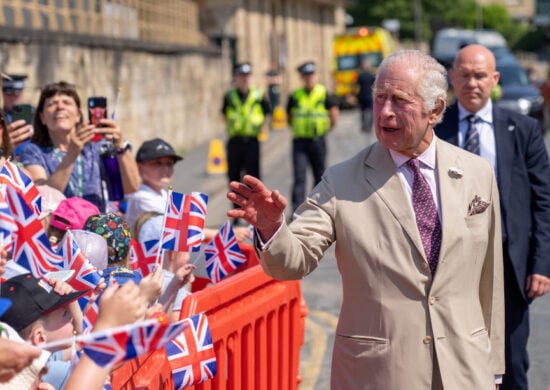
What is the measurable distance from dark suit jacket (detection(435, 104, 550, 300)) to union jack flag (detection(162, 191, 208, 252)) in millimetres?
1554

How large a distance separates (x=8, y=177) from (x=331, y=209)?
1291mm

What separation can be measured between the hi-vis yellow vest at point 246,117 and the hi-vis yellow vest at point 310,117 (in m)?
0.46

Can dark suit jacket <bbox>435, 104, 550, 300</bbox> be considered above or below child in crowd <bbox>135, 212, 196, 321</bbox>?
above

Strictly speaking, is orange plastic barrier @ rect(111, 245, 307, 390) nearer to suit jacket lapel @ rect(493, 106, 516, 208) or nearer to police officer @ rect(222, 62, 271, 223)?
suit jacket lapel @ rect(493, 106, 516, 208)

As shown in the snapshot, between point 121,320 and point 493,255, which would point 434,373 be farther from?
point 121,320

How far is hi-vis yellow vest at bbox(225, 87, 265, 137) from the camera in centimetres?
1381

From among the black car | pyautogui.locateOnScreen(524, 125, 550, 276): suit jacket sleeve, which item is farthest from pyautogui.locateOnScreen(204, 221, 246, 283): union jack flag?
the black car

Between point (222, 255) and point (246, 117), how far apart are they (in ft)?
26.9

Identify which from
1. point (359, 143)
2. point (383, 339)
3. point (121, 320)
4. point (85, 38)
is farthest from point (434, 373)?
point (359, 143)

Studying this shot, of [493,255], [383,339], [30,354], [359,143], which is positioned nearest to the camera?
[30,354]

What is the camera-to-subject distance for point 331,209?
13.1 feet

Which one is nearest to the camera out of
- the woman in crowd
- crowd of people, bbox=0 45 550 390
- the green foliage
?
crowd of people, bbox=0 45 550 390

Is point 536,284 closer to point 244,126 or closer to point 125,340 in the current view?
point 125,340

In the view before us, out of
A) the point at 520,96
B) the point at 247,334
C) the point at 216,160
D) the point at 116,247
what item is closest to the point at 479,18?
the point at 520,96
